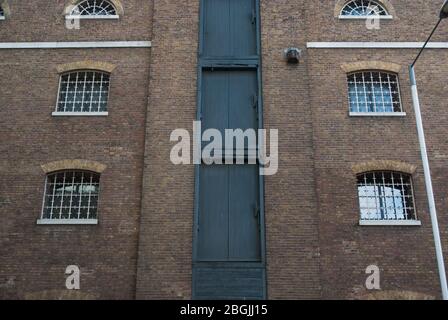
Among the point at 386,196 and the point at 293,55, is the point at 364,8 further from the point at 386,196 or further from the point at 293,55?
the point at 386,196

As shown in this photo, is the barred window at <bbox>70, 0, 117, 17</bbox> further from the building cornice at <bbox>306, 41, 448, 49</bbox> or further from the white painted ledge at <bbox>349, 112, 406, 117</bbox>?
the white painted ledge at <bbox>349, 112, 406, 117</bbox>

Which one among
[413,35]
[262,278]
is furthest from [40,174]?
[413,35]

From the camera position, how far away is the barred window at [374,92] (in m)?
14.9

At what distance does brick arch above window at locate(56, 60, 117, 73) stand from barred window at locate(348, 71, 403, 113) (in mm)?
7194

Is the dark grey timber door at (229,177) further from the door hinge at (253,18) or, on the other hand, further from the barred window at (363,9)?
the barred window at (363,9)

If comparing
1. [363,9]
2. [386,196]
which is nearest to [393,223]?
[386,196]

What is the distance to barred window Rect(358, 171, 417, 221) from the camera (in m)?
13.8

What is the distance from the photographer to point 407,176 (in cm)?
1419

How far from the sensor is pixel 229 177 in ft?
44.8

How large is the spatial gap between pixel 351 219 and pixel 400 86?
438 cm

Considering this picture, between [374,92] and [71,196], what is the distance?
9284 mm

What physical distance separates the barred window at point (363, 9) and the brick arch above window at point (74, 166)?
29.3 feet

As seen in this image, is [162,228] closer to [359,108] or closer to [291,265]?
[291,265]

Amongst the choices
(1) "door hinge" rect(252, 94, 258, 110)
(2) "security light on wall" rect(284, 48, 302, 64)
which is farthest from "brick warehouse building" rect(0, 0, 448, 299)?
(2) "security light on wall" rect(284, 48, 302, 64)
